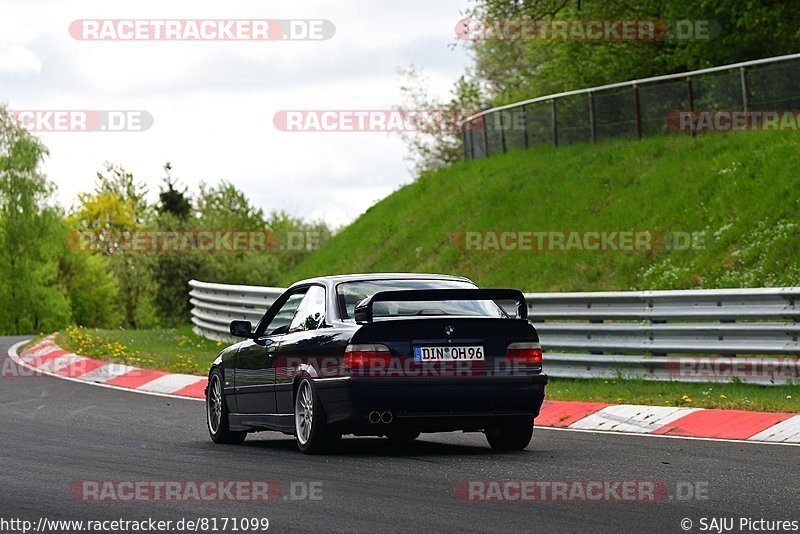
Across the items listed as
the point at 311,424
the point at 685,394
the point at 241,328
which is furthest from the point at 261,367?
the point at 685,394

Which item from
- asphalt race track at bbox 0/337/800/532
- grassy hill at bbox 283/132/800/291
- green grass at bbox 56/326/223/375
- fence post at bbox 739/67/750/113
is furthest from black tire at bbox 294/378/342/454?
fence post at bbox 739/67/750/113

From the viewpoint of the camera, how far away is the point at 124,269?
9031 centimetres

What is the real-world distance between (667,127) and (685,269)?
629 cm

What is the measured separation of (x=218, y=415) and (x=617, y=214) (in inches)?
540

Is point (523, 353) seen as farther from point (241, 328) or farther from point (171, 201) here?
point (171, 201)

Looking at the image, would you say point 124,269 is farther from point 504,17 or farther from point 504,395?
point 504,395

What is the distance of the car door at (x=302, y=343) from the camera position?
10617 millimetres

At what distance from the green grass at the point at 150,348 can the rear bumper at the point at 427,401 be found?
927 centimetres

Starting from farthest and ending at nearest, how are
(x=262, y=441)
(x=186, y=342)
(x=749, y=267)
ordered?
1. (x=186, y=342)
2. (x=749, y=267)
3. (x=262, y=441)

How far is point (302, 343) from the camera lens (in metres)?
10.8

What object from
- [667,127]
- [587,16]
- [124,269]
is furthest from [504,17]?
[124,269]

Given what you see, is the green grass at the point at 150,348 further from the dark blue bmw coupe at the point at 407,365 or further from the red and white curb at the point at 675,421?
the dark blue bmw coupe at the point at 407,365

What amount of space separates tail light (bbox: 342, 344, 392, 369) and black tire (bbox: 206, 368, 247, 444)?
239 cm

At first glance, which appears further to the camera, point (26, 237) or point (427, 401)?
point (26, 237)
